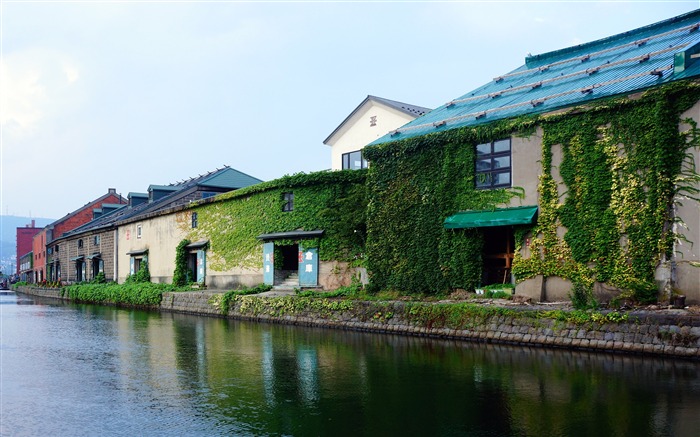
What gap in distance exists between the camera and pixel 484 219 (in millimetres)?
20938

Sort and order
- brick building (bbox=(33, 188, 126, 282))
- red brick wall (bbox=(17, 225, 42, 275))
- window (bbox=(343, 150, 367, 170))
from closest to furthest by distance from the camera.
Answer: window (bbox=(343, 150, 367, 170)) → brick building (bbox=(33, 188, 126, 282)) → red brick wall (bbox=(17, 225, 42, 275))

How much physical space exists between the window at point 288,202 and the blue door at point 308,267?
102 inches

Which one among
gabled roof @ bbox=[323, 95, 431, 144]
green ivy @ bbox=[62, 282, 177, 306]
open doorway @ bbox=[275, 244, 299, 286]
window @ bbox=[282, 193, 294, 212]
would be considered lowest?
green ivy @ bbox=[62, 282, 177, 306]

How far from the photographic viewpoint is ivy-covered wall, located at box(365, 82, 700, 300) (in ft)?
55.5

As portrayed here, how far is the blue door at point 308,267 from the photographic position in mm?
29156

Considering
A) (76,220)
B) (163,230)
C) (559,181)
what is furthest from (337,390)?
(76,220)

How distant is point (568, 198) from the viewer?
19.0 m

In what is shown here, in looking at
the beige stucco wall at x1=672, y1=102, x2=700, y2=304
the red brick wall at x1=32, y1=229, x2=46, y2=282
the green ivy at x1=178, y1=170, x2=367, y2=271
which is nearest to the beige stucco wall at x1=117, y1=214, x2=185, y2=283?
the green ivy at x1=178, y1=170, x2=367, y2=271

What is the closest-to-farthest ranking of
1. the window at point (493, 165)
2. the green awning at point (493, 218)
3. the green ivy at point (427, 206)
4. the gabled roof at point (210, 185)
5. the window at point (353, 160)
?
the green awning at point (493, 218) < the window at point (493, 165) < the green ivy at point (427, 206) < the window at point (353, 160) < the gabled roof at point (210, 185)

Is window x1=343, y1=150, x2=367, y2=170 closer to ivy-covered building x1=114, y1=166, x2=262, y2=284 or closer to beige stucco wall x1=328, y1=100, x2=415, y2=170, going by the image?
beige stucco wall x1=328, y1=100, x2=415, y2=170

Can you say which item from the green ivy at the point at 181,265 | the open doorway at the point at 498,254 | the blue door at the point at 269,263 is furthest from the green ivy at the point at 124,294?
the open doorway at the point at 498,254

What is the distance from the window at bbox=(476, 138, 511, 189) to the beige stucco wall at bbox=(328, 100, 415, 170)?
42.1 feet

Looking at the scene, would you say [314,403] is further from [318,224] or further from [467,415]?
[318,224]

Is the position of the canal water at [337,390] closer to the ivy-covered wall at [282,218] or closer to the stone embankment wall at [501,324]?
the stone embankment wall at [501,324]
